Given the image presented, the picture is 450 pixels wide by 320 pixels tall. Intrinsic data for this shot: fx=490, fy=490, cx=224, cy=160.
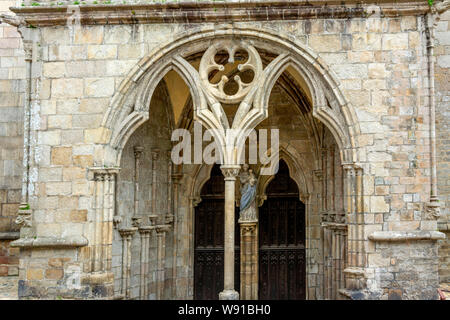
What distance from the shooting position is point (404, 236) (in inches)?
272

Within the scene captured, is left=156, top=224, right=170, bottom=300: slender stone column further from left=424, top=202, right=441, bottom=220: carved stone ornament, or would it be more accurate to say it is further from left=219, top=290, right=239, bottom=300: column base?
left=424, top=202, right=441, bottom=220: carved stone ornament

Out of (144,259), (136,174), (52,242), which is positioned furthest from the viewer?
(144,259)

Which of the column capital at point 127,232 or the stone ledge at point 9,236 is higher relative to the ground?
the column capital at point 127,232

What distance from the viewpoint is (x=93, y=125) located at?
24.5 feet

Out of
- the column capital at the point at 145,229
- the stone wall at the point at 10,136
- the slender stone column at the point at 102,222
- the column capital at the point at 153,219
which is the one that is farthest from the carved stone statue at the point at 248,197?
the stone wall at the point at 10,136

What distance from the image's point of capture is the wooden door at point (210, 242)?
971 cm

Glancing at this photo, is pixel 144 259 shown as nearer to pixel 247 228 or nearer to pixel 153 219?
pixel 153 219

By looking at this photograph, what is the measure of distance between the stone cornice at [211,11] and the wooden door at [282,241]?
3.43 meters

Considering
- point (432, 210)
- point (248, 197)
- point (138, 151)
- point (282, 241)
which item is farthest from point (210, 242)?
point (432, 210)

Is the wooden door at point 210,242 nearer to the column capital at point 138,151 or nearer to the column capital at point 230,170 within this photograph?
the column capital at point 138,151

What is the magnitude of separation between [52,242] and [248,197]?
366 cm

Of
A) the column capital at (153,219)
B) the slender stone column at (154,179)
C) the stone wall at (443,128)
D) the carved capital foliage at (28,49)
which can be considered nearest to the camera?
the carved capital foliage at (28,49)

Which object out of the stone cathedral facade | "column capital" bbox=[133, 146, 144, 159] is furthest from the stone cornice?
"column capital" bbox=[133, 146, 144, 159]

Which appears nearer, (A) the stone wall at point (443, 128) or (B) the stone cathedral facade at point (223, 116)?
(B) the stone cathedral facade at point (223, 116)
